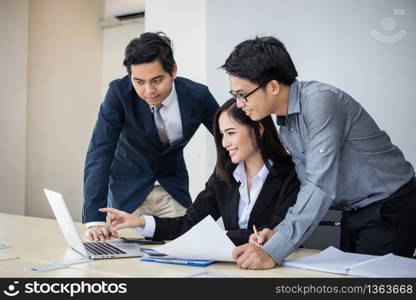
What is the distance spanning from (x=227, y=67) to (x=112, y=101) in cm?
85

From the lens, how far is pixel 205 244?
4.81 ft

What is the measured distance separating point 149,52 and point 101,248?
87cm

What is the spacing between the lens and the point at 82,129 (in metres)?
6.43

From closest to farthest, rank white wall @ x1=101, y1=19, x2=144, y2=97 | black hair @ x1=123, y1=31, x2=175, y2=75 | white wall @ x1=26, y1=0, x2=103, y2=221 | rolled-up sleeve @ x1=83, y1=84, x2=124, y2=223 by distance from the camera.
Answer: black hair @ x1=123, y1=31, x2=175, y2=75 < rolled-up sleeve @ x1=83, y1=84, x2=124, y2=223 < white wall @ x1=26, y1=0, x2=103, y2=221 < white wall @ x1=101, y1=19, x2=144, y2=97

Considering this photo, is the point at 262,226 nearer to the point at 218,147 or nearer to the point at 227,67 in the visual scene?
the point at 218,147

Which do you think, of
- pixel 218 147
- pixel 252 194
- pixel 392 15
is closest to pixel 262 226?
pixel 252 194

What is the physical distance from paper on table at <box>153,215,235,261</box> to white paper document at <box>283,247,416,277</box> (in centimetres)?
20

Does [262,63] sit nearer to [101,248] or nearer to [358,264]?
[358,264]

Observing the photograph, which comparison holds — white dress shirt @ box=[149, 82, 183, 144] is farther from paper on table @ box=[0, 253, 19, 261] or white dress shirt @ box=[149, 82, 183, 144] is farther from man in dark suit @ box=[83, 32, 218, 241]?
paper on table @ box=[0, 253, 19, 261]

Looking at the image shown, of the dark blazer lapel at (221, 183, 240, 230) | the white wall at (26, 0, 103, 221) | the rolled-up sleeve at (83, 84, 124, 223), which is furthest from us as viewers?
the white wall at (26, 0, 103, 221)

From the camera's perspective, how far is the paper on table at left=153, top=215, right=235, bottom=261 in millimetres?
1441

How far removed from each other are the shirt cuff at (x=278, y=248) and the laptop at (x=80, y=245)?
426 mm

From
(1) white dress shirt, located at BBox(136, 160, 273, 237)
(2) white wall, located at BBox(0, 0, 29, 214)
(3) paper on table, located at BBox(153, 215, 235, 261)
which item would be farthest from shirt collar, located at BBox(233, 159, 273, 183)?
(2) white wall, located at BBox(0, 0, 29, 214)

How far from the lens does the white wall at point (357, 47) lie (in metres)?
3.13
